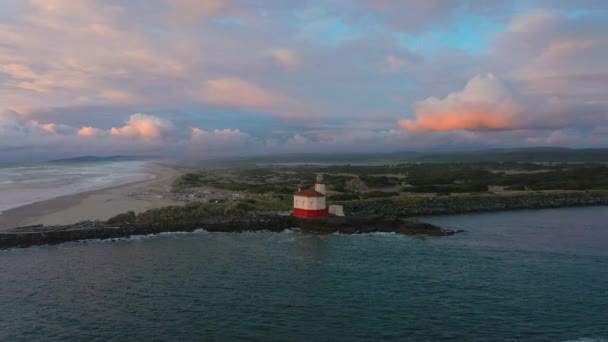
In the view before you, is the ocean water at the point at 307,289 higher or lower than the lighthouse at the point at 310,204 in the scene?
lower

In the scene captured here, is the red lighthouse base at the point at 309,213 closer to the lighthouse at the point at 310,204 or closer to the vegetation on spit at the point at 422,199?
the lighthouse at the point at 310,204

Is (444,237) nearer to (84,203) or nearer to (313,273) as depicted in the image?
(313,273)

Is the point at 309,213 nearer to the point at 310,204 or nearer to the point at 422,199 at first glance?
the point at 310,204

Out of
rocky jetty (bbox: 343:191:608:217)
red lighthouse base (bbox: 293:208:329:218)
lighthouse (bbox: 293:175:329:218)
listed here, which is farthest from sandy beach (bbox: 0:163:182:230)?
rocky jetty (bbox: 343:191:608:217)

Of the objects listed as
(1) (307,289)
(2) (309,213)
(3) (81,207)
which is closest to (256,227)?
(2) (309,213)

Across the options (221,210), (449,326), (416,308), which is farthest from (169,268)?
(221,210)

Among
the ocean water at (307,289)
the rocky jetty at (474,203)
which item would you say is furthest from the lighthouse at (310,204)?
the rocky jetty at (474,203)
